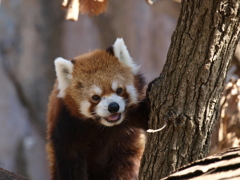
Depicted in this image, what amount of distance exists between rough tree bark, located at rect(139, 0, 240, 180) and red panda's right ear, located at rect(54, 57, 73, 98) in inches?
50.0

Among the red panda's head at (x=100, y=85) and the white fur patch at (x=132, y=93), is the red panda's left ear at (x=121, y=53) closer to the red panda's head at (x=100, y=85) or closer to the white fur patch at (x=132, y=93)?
the red panda's head at (x=100, y=85)

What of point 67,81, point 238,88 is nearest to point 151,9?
point 238,88

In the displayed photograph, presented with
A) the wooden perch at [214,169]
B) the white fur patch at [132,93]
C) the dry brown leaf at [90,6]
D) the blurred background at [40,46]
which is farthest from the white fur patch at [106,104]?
the blurred background at [40,46]

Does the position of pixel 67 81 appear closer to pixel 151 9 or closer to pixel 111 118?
pixel 111 118

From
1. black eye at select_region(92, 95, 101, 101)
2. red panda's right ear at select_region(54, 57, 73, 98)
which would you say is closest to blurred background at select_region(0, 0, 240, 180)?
red panda's right ear at select_region(54, 57, 73, 98)

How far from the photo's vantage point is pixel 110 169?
4.08m

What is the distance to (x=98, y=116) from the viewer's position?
12.1ft

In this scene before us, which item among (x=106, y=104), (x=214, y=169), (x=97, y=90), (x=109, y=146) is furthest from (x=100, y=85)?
(x=214, y=169)

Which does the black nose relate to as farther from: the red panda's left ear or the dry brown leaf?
the dry brown leaf

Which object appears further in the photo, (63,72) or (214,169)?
(63,72)

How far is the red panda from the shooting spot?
367 centimetres

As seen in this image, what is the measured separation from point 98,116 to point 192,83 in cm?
126

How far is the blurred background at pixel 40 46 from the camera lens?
743 centimetres

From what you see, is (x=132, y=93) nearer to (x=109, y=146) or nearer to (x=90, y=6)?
(x=109, y=146)
